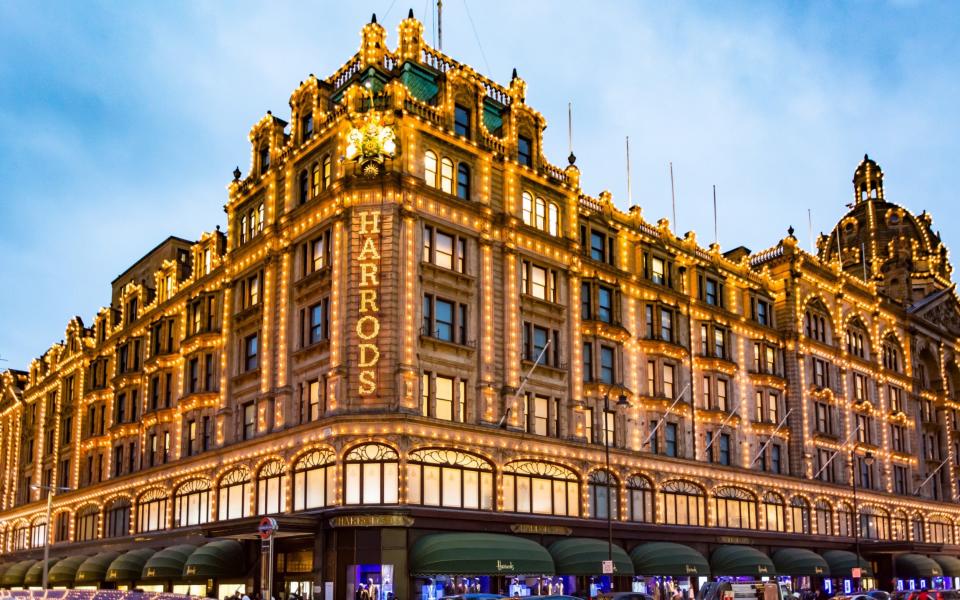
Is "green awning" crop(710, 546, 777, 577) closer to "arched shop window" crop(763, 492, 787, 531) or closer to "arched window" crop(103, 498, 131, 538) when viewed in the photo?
"arched shop window" crop(763, 492, 787, 531)

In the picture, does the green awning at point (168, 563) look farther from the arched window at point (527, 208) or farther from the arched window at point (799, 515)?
the arched window at point (799, 515)

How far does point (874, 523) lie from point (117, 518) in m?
55.2

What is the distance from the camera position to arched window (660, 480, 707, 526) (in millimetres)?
59062

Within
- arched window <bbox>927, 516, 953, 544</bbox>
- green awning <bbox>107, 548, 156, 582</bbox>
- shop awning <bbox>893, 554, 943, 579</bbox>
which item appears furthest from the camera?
arched window <bbox>927, 516, 953, 544</bbox>

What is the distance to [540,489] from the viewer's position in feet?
168

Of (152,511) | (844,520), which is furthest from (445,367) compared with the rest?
(844,520)

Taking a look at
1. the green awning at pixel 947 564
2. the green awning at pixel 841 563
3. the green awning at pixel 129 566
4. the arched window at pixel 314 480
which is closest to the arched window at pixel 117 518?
the green awning at pixel 129 566

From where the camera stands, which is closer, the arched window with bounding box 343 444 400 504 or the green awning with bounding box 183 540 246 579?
the arched window with bounding box 343 444 400 504

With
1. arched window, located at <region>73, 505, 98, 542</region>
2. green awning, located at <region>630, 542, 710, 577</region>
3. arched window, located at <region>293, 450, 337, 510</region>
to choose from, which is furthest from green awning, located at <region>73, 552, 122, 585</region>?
green awning, located at <region>630, 542, 710, 577</region>

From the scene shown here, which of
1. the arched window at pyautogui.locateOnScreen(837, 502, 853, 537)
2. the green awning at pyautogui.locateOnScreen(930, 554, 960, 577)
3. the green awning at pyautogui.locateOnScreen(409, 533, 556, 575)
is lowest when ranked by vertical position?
the green awning at pyautogui.locateOnScreen(930, 554, 960, 577)

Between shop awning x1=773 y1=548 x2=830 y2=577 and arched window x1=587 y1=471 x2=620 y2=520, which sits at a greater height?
arched window x1=587 y1=471 x2=620 y2=520

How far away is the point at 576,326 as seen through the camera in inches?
2185

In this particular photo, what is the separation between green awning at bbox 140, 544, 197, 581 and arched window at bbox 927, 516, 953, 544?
61.2 meters

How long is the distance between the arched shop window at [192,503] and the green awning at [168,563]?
2459 mm
